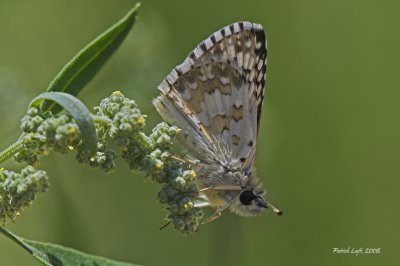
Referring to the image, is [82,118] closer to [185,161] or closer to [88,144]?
[88,144]

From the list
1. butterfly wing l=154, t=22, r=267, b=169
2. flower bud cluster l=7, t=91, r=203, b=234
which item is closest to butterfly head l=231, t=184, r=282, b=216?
butterfly wing l=154, t=22, r=267, b=169

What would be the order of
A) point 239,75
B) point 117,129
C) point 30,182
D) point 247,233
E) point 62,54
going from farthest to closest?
point 62,54 → point 247,233 → point 239,75 → point 117,129 → point 30,182

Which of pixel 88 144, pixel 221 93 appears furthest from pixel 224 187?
pixel 88 144

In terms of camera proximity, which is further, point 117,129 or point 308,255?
point 308,255

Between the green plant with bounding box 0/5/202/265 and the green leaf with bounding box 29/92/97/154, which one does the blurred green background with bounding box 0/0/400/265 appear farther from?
the green leaf with bounding box 29/92/97/154

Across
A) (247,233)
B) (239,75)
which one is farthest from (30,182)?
(247,233)

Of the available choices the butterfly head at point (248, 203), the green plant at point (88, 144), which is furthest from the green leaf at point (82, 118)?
the butterfly head at point (248, 203)

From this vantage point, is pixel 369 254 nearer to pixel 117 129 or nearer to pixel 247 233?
pixel 247 233
